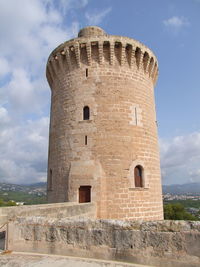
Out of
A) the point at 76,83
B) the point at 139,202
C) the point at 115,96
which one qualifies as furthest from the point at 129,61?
the point at 139,202

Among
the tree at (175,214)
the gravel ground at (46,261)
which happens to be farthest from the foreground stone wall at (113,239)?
the tree at (175,214)

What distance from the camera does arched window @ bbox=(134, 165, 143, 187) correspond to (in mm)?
10727

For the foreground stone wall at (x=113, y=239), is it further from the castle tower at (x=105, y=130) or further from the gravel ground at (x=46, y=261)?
the castle tower at (x=105, y=130)

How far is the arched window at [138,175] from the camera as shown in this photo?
1073 cm

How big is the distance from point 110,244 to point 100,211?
20.6 feet

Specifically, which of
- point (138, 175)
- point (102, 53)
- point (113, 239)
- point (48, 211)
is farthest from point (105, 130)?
point (113, 239)

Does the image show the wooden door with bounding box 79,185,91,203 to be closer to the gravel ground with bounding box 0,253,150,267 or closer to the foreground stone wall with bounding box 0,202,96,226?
the foreground stone wall with bounding box 0,202,96,226

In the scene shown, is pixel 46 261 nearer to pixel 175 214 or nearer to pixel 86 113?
pixel 86 113

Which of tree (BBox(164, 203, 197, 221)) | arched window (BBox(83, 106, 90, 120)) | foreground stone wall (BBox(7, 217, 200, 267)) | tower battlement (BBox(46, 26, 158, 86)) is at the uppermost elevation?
tower battlement (BBox(46, 26, 158, 86))

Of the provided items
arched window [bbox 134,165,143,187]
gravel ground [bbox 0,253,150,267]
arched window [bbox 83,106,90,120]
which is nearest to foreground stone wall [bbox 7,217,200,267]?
gravel ground [bbox 0,253,150,267]

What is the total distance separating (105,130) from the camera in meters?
10.8

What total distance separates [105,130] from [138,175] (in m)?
2.79

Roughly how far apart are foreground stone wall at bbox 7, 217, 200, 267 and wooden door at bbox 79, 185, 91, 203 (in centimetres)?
596

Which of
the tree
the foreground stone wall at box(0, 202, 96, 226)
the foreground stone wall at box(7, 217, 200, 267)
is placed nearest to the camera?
the foreground stone wall at box(7, 217, 200, 267)
